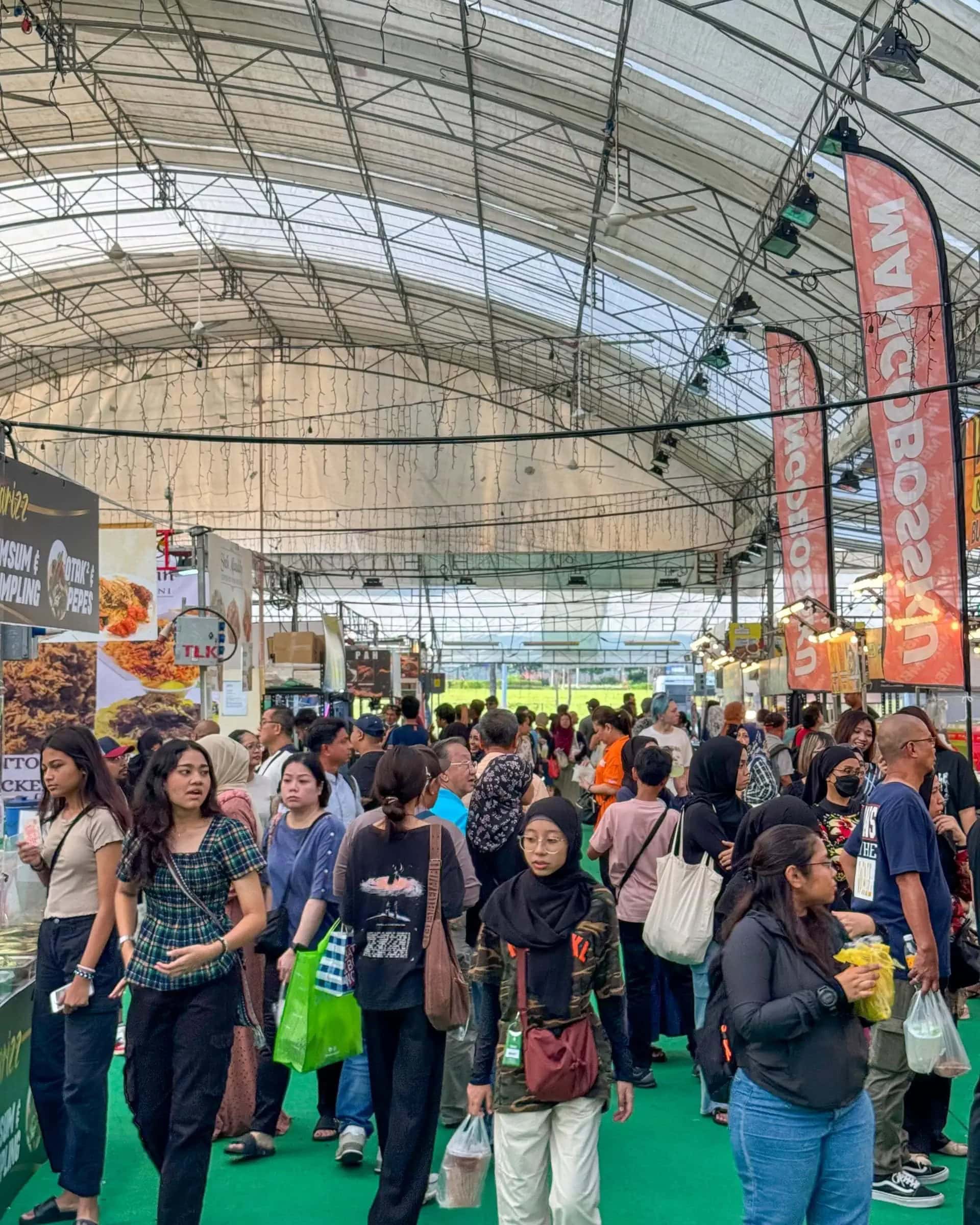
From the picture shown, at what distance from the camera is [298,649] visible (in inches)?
722

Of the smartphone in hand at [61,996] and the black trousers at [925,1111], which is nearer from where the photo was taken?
the smartphone in hand at [61,996]

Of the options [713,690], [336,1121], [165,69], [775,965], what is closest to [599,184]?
[165,69]

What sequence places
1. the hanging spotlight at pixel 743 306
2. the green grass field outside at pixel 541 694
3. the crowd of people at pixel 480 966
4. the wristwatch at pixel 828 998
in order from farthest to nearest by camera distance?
the green grass field outside at pixel 541 694, the hanging spotlight at pixel 743 306, the crowd of people at pixel 480 966, the wristwatch at pixel 828 998

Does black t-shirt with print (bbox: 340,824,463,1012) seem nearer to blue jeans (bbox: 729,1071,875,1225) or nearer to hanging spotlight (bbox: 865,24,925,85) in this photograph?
blue jeans (bbox: 729,1071,875,1225)

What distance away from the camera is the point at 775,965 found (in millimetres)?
2662

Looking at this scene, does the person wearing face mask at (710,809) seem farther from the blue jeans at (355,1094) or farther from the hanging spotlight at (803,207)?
the hanging spotlight at (803,207)

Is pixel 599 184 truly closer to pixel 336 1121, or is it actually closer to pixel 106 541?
pixel 106 541

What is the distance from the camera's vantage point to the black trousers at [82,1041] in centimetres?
360

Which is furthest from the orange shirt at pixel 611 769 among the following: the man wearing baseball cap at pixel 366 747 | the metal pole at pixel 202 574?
the metal pole at pixel 202 574

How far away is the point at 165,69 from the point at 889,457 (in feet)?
36.8

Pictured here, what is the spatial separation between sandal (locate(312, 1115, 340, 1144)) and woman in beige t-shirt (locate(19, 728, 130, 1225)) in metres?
0.96

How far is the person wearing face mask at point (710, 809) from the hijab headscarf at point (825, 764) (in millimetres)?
273

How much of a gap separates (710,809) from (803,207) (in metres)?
8.04

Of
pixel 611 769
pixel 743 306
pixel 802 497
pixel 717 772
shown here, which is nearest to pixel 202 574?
pixel 611 769
